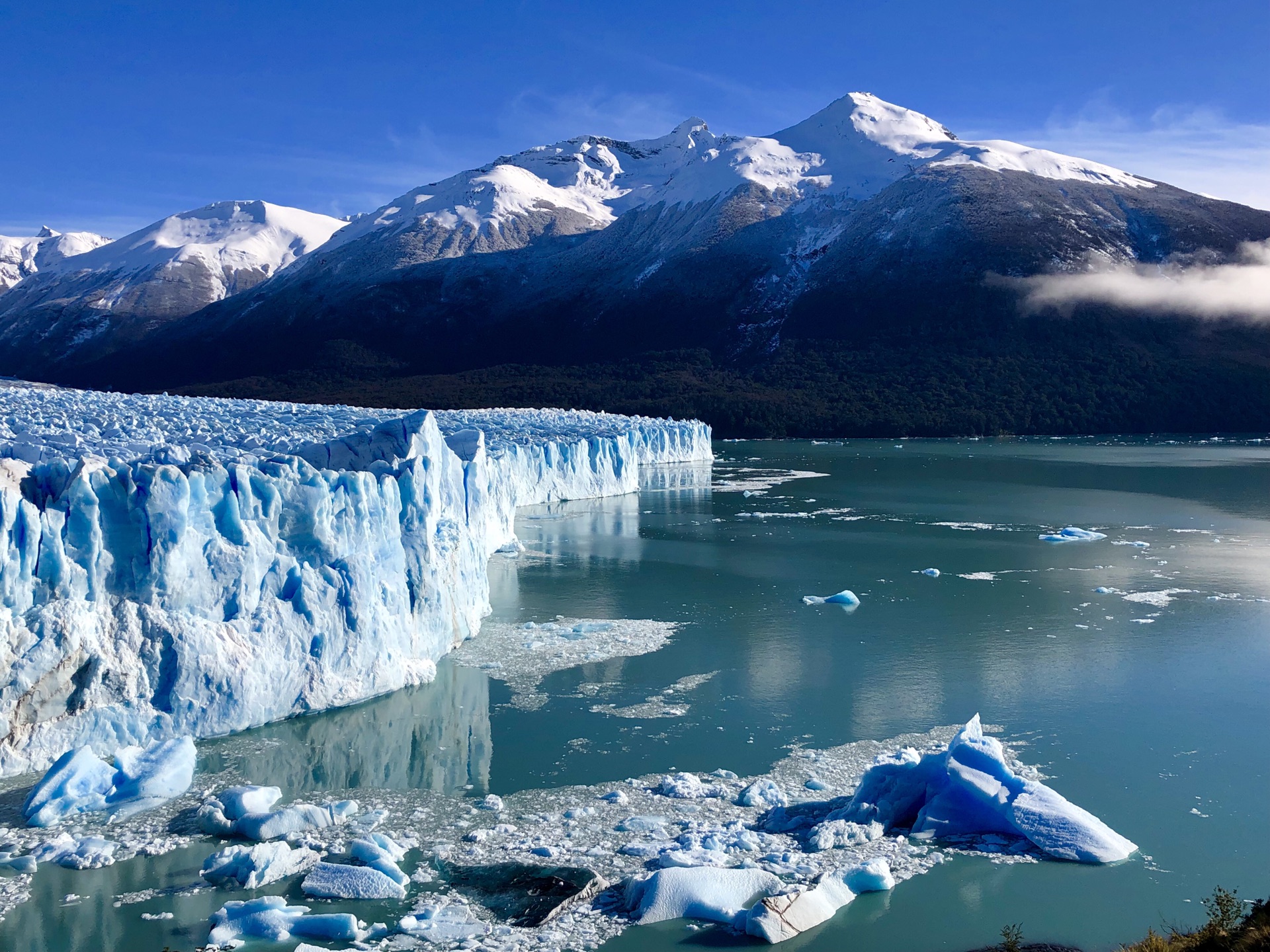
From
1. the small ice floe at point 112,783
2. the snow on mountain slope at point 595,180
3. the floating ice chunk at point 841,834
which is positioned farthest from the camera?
the snow on mountain slope at point 595,180

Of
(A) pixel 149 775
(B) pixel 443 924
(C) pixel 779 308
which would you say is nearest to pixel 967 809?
(B) pixel 443 924

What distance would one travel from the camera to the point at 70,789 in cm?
682

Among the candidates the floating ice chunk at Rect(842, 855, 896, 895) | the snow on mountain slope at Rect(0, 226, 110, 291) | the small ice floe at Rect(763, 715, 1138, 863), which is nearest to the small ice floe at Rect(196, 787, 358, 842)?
the small ice floe at Rect(763, 715, 1138, 863)

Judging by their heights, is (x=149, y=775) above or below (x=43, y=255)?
below

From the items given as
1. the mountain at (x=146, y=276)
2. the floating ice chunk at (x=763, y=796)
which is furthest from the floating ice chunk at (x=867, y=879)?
the mountain at (x=146, y=276)

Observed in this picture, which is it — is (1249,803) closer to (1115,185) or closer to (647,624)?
(647,624)

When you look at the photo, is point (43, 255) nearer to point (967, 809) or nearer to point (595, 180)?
point (595, 180)

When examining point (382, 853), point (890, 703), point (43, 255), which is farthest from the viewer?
point (43, 255)

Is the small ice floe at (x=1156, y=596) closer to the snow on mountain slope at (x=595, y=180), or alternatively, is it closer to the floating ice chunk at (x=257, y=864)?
the floating ice chunk at (x=257, y=864)

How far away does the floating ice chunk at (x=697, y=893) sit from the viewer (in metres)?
5.71

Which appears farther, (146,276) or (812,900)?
(146,276)

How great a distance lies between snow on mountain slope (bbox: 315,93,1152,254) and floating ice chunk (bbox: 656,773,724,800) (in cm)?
9678

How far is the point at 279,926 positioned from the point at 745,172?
111045 millimetres

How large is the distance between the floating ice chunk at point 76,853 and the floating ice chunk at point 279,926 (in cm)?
116
